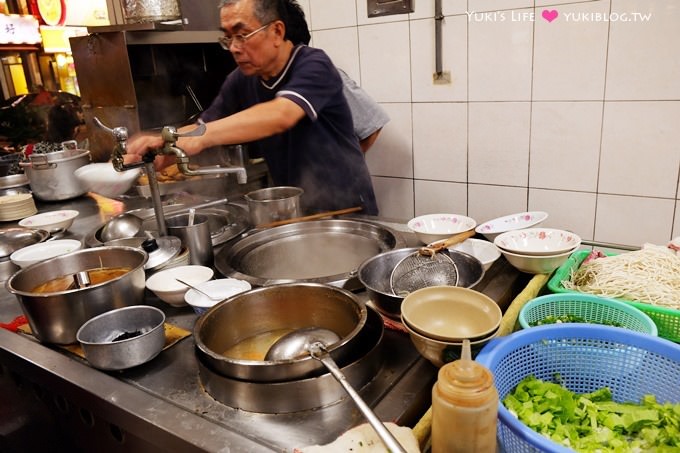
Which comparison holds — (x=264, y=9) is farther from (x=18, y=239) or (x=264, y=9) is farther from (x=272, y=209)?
(x=18, y=239)

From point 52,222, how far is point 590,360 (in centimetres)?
226

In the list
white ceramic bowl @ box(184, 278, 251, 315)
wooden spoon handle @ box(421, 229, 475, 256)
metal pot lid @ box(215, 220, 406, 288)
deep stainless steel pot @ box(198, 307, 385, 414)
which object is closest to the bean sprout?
wooden spoon handle @ box(421, 229, 475, 256)

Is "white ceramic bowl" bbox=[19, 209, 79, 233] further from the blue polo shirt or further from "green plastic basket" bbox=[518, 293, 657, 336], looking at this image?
"green plastic basket" bbox=[518, 293, 657, 336]

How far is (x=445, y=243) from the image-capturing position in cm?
153

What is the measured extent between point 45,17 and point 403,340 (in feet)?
22.1

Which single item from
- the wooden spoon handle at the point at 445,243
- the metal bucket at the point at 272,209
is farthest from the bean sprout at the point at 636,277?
the metal bucket at the point at 272,209

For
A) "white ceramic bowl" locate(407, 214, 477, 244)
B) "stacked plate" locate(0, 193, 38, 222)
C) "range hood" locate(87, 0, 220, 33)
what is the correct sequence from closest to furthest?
"white ceramic bowl" locate(407, 214, 477, 244) → "stacked plate" locate(0, 193, 38, 222) → "range hood" locate(87, 0, 220, 33)

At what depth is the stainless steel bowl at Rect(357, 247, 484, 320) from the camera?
130cm

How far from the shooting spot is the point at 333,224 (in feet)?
6.66

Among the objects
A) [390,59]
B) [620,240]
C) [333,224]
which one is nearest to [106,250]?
[333,224]

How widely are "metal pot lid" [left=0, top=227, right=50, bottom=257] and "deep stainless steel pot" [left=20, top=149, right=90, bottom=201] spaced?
0.73 meters

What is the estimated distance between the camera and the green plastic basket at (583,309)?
1.27 m

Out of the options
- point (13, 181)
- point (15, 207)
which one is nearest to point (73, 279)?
point (15, 207)

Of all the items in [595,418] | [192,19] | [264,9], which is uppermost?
[192,19]
